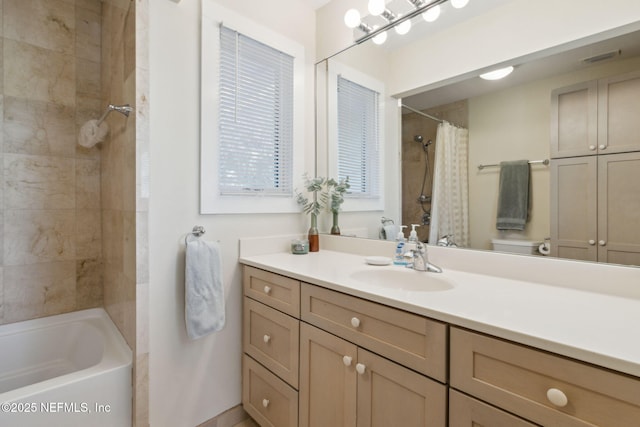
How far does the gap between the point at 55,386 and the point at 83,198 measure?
3.98 ft

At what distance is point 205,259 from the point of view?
57.5 inches

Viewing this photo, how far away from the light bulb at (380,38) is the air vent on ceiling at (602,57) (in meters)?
1.01

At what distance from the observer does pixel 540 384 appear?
664mm

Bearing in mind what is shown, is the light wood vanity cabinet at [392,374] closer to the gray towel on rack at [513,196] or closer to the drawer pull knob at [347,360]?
the drawer pull knob at [347,360]

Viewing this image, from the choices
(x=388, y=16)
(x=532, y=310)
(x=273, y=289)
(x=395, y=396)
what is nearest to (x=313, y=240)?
(x=273, y=289)

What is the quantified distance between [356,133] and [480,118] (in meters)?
0.78

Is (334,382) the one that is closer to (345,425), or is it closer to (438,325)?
(345,425)

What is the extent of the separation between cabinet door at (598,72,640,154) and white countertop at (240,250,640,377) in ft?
1.70

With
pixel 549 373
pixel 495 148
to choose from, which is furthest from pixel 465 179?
pixel 549 373

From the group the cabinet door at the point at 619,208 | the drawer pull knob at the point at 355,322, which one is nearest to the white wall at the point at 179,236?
the drawer pull knob at the point at 355,322

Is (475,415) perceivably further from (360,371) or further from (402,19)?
(402,19)

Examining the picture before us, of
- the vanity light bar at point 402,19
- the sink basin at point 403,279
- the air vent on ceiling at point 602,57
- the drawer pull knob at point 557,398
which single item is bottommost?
the drawer pull knob at point 557,398

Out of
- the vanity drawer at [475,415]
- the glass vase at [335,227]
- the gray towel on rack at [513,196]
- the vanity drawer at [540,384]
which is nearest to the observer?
the vanity drawer at [540,384]

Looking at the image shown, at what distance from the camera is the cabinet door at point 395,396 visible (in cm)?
83
